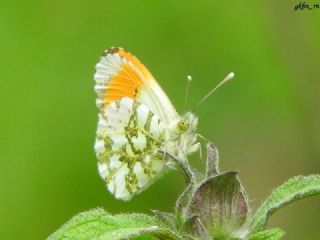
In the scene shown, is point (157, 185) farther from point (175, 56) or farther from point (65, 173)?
point (175, 56)

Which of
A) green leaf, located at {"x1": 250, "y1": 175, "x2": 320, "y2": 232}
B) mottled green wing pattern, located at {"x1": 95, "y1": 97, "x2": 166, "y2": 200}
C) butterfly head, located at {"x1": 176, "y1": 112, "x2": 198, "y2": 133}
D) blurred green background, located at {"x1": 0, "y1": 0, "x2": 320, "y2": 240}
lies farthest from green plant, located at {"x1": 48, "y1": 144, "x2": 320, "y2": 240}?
blurred green background, located at {"x1": 0, "y1": 0, "x2": 320, "y2": 240}

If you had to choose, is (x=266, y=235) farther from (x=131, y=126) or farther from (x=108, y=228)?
(x=131, y=126)

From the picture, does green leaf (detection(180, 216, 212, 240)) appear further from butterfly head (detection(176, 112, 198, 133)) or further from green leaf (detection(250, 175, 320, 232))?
butterfly head (detection(176, 112, 198, 133))

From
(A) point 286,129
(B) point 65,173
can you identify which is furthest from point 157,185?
(A) point 286,129

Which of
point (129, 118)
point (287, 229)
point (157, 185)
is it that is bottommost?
point (287, 229)

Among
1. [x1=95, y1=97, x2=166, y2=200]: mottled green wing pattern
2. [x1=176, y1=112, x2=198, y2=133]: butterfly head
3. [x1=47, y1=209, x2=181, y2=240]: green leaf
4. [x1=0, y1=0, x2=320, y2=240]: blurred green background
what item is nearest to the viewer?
[x1=47, y1=209, x2=181, y2=240]: green leaf

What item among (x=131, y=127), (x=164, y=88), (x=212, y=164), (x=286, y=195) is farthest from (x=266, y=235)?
(x=164, y=88)

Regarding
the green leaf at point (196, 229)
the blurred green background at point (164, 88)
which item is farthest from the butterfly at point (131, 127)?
the blurred green background at point (164, 88)
